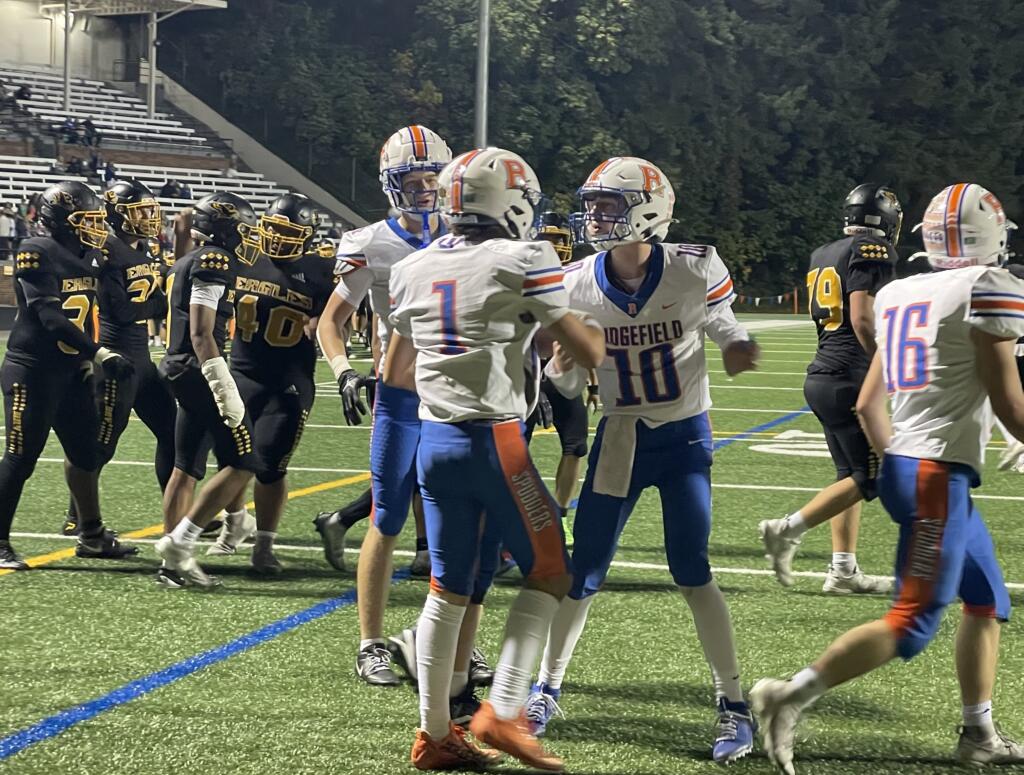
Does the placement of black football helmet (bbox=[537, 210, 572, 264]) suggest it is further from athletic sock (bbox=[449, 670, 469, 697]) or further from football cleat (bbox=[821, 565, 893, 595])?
athletic sock (bbox=[449, 670, 469, 697])

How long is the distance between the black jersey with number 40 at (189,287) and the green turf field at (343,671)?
1122mm

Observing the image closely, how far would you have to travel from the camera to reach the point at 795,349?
2575 centimetres

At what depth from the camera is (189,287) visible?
696 centimetres

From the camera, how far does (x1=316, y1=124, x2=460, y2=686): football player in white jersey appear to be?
198 inches

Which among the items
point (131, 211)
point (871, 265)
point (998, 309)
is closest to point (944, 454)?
point (998, 309)

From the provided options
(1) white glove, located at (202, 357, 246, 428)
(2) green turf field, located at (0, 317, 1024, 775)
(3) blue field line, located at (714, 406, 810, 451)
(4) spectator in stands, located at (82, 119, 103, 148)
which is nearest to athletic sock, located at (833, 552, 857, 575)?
(2) green turf field, located at (0, 317, 1024, 775)

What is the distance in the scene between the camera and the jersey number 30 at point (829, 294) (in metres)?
6.78

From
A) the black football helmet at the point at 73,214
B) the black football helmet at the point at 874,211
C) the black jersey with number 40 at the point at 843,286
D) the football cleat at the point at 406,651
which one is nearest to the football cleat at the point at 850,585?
the black jersey with number 40 at the point at 843,286

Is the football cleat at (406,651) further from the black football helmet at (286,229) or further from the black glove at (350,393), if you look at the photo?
the black football helmet at (286,229)

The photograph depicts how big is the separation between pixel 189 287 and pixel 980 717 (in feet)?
14.0

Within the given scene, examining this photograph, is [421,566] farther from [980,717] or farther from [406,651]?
[980,717]

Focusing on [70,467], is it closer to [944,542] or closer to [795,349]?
[944,542]

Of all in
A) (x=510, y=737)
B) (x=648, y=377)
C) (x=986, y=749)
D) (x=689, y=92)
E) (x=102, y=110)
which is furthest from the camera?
(x=689, y=92)

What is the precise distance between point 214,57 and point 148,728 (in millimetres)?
41262
